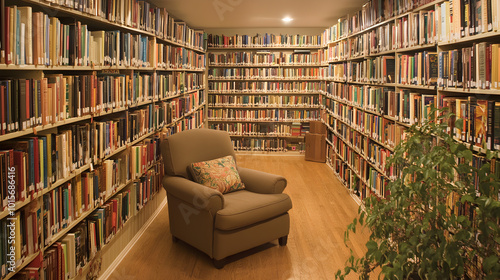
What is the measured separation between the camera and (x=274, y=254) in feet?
12.6

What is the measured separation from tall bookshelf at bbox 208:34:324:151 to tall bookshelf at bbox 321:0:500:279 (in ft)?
4.32

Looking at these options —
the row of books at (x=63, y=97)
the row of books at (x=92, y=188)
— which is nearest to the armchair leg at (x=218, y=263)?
the row of books at (x=92, y=188)

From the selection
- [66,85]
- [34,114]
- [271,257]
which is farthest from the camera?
[271,257]

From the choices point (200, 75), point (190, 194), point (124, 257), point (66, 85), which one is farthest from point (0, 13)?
point (200, 75)

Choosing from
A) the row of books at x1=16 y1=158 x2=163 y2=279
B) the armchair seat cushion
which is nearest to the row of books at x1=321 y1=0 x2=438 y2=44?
the armchair seat cushion

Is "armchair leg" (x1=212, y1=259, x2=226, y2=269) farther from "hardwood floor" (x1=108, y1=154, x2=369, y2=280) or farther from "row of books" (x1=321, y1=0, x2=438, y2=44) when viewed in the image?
"row of books" (x1=321, y1=0, x2=438, y2=44)

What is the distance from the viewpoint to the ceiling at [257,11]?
232 inches

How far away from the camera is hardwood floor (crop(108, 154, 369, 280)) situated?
3453 mm

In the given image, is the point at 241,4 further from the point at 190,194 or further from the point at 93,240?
the point at 93,240

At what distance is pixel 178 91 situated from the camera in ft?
19.4

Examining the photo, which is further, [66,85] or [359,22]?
[359,22]

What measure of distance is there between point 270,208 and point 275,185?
29 centimetres

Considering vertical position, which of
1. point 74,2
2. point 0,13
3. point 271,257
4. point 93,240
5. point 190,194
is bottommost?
point 271,257

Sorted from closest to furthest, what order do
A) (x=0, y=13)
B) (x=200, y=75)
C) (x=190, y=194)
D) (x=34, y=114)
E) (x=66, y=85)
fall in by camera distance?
(x=0, y=13)
(x=34, y=114)
(x=66, y=85)
(x=190, y=194)
(x=200, y=75)
